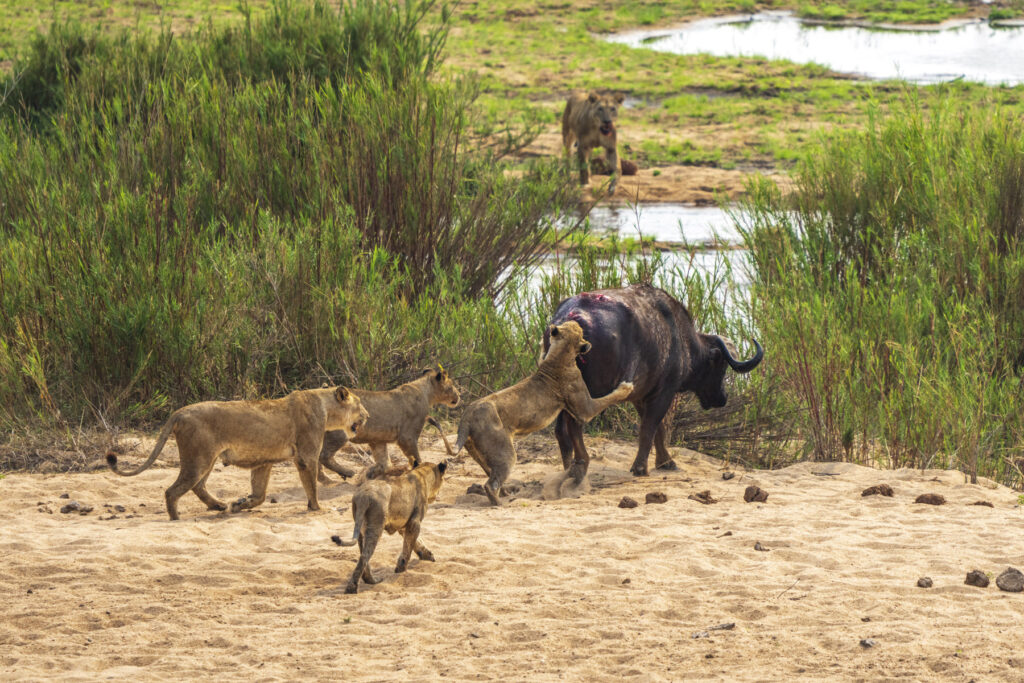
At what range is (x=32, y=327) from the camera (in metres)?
9.80

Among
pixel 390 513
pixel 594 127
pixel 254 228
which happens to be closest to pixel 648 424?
pixel 390 513

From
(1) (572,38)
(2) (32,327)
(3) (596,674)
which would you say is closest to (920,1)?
(1) (572,38)

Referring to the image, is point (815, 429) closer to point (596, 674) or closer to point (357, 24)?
point (596, 674)

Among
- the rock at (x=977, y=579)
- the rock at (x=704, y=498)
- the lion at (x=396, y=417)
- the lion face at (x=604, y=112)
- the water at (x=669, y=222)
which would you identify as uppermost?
the lion face at (x=604, y=112)

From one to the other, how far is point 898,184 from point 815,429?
454cm

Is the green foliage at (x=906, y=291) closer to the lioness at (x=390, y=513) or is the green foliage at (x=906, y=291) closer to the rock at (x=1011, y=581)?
the rock at (x=1011, y=581)

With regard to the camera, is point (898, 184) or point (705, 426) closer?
point (705, 426)

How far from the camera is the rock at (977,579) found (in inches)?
259

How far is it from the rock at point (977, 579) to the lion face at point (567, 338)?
2.55m

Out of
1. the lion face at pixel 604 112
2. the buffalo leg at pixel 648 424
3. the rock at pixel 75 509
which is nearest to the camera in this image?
the rock at pixel 75 509

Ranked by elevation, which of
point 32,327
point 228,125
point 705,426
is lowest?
point 705,426

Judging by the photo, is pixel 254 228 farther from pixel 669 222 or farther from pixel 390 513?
pixel 669 222

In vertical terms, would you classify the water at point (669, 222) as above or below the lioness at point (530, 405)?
below

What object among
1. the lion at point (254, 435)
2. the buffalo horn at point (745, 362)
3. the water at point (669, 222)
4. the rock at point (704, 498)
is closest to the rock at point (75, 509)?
the lion at point (254, 435)
